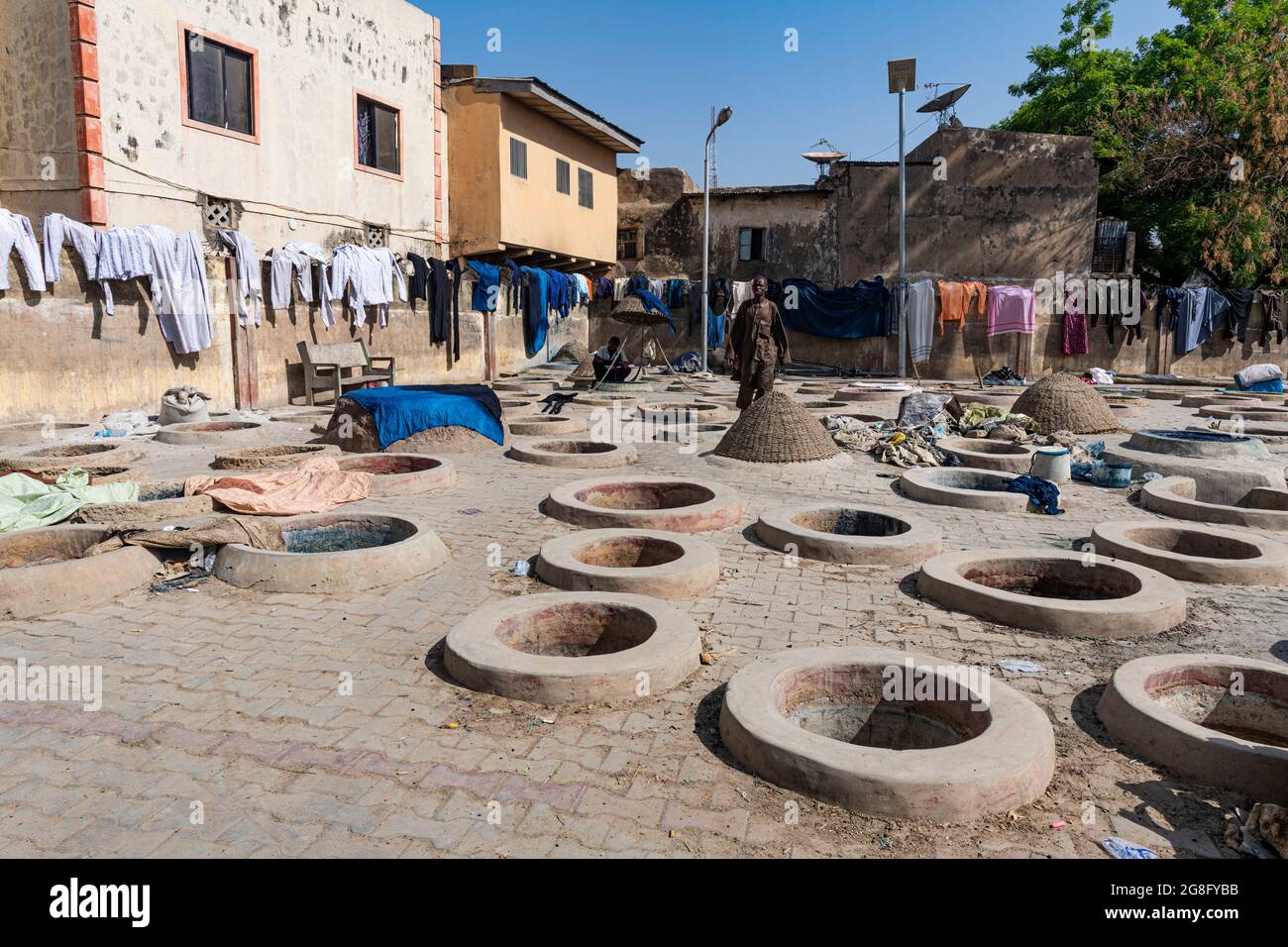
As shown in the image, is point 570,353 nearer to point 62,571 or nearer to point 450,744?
point 62,571

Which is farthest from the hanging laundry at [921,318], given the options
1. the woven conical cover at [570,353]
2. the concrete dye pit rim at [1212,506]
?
the concrete dye pit rim at [1212,506]

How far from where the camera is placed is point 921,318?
25.4m

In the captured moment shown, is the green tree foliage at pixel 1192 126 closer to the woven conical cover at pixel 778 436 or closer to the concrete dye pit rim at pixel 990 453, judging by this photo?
the concrete dye pit rim at pixel 990 453

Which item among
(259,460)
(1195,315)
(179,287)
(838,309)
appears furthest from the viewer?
(838,309)

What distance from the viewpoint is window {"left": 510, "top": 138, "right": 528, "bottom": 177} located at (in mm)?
22016

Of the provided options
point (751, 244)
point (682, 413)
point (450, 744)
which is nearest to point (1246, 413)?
point (682, 413)

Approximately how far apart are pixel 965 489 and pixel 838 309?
1826cm

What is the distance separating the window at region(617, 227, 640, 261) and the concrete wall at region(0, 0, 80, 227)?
21672mm

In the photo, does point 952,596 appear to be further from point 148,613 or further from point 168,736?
point 148,613

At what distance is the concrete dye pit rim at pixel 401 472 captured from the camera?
852 cm

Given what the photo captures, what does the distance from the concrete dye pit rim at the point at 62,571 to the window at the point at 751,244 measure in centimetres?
Result: 2823

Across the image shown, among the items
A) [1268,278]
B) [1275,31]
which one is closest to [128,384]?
[1268,278]

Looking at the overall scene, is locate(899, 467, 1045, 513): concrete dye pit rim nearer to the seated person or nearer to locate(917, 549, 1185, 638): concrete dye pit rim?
locate(917, 549, 1185, 638): concrete dye pit rim
